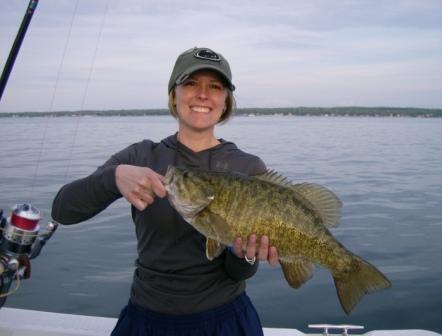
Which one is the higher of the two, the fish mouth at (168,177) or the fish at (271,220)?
the fish mouth at (168,177)

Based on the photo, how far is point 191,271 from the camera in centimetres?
273

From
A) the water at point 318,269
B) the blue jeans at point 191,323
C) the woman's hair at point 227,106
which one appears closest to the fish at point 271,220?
the blue jeans at point 191,323

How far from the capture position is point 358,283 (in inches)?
117

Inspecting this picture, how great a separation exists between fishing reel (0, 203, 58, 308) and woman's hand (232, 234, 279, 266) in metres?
1.54

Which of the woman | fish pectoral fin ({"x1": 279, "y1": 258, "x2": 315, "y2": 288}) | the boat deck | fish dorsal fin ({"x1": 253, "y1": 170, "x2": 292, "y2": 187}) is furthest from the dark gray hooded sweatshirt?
the boat deck

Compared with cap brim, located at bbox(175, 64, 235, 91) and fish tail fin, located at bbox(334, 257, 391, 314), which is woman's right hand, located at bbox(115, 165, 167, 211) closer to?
cap brim, located at bbox(175, 64, 235, 91)

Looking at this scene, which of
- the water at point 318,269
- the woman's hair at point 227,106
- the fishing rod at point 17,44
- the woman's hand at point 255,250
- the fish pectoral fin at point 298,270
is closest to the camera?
the woman's hand at point 255,250

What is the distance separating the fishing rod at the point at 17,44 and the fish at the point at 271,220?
1958 millimetres

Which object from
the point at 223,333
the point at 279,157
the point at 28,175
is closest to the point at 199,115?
the point at 223,333

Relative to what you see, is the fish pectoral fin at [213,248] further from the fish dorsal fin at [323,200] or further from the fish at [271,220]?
the fish dorsal fin at [323,200]

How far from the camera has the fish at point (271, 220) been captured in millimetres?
2789

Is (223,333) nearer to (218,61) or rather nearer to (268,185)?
(268,185)

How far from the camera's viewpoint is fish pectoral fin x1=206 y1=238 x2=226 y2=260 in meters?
2.66

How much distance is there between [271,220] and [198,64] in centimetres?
110
